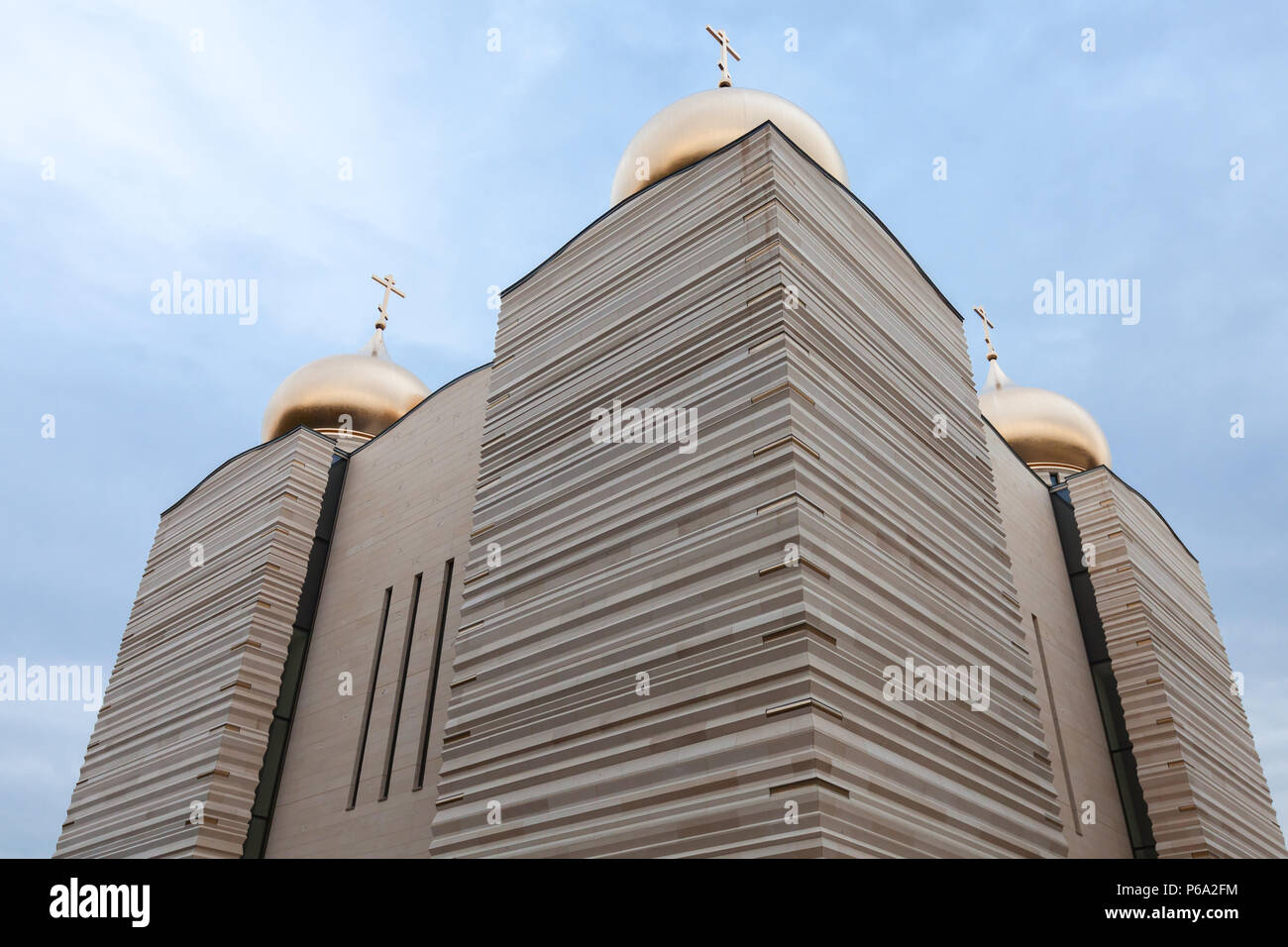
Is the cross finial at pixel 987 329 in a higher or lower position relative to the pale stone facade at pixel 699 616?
higher

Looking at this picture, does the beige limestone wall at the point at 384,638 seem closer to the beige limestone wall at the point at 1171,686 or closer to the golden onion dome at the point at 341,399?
the golden onion dome at the point at 341,399

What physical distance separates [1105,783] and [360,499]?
976 cm

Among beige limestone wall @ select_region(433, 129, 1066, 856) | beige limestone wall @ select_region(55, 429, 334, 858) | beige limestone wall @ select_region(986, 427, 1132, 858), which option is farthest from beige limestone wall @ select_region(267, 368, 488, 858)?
beige limestone wall @ select_region(986, 427, 1132, 858)

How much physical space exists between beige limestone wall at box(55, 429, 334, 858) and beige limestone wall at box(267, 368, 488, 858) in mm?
467

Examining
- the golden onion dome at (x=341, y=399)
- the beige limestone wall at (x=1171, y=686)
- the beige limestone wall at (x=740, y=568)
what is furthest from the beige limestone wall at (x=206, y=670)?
the beige limestone wall at (x=1171, y=686)

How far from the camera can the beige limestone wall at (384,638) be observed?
388 inches

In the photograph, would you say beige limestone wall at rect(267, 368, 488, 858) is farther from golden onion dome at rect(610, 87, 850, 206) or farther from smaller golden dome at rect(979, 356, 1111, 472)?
smaller golden dome at rect(979, 356, 1111, 472)

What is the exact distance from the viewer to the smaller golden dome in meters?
17.1

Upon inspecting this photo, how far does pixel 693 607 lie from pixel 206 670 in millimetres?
7711

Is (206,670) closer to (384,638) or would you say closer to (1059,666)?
(384,638)

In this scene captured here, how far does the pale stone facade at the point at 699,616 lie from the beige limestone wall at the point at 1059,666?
6 centimetres
